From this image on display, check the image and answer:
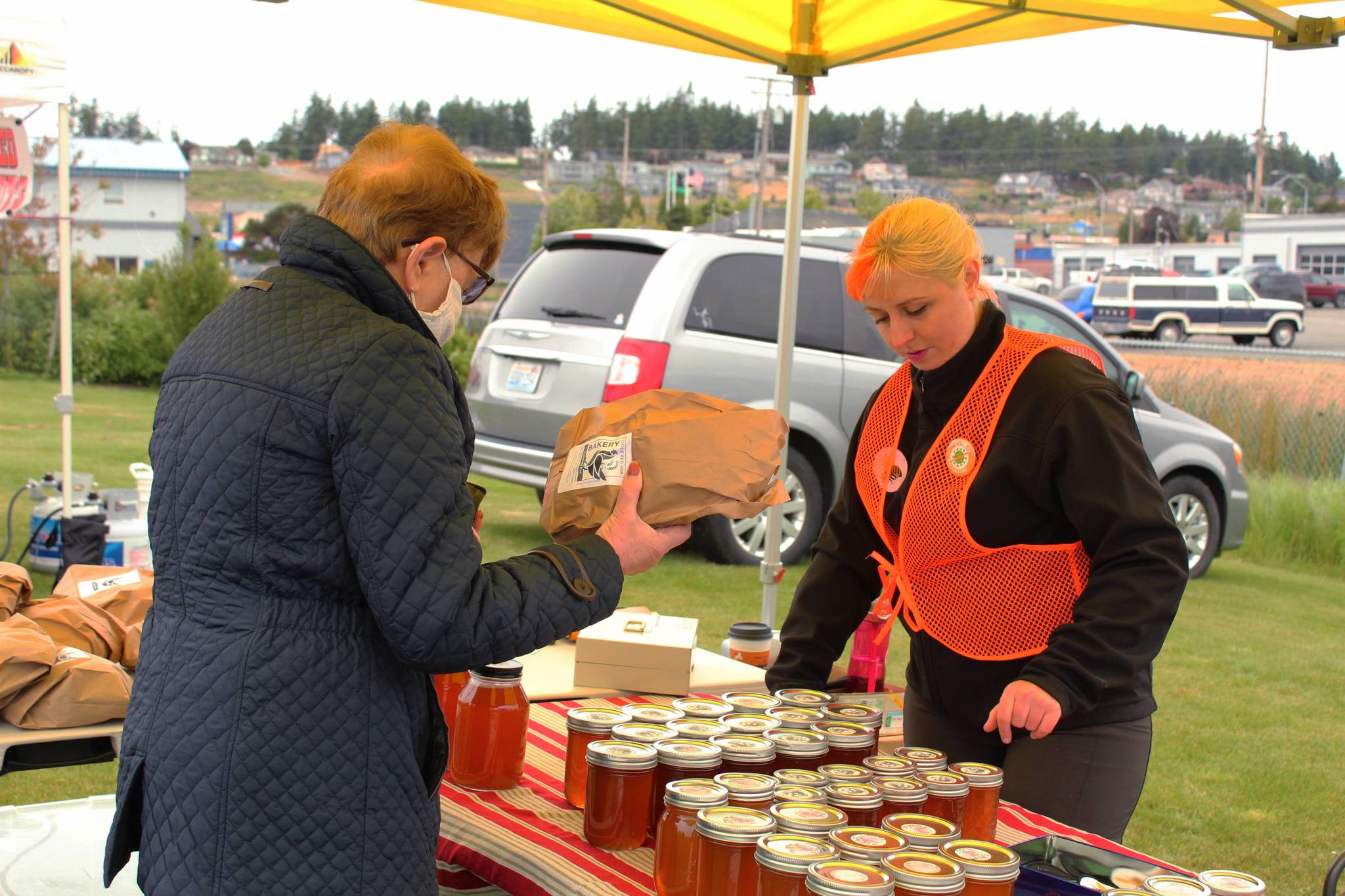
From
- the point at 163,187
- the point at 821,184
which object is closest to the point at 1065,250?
the point at 821,184

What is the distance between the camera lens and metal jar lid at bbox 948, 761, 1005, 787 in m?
1.89

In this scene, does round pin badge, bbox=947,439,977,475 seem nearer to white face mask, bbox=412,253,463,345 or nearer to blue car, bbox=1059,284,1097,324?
white face mask, bbox=412,253,463,345

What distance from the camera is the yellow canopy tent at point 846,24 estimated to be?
3416mm

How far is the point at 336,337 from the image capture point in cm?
158

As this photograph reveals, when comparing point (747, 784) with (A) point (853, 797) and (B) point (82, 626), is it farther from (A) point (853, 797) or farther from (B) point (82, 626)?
(B) point (82, 626)

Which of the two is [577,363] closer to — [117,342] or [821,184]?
[117,342]

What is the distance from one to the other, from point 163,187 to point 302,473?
65.2 metres

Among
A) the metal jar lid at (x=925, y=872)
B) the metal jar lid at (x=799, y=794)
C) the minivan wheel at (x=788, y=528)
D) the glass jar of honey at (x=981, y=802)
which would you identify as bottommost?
the minivan wheel at (x=788, y=528)

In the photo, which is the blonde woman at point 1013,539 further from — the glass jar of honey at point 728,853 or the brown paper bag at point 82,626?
the brown paper bag at point 82,626

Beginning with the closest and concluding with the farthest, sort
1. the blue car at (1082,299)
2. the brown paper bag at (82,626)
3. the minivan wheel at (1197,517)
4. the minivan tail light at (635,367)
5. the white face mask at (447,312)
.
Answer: the white face mask at (447,312) → the brown paper bag at (82,626) → the minivan tail light at (635,367) → the minivan wheel at (1197,517) → the blue car at (1082,299)

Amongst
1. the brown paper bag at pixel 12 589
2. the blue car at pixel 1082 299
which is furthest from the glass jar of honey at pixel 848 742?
the blue car at pixel 1082 299

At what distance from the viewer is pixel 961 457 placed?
2348mm

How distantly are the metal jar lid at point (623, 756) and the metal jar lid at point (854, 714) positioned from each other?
1.31 feet

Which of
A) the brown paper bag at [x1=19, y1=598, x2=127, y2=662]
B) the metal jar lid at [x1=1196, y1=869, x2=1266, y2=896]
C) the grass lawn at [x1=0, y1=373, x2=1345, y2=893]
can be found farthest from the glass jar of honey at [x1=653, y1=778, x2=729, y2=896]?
the grass lawn at [x1=0, y1=373, x2=1345, y2=893]
